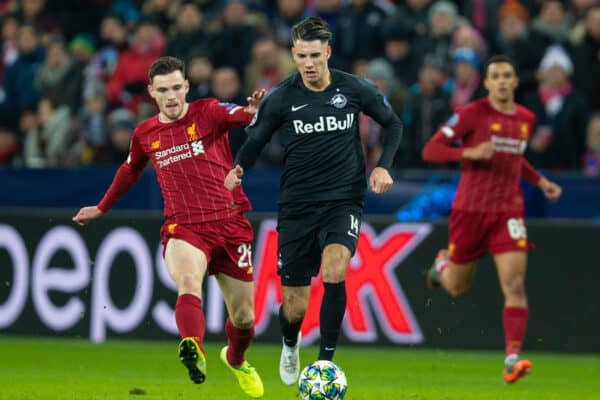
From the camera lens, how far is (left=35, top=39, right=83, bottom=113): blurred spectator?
698 inches

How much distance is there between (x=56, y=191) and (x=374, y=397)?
694 centimetres

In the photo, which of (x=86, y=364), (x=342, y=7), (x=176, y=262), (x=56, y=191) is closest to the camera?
(x=176, y=262)

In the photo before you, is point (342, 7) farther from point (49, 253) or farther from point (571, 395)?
point (571, 395)

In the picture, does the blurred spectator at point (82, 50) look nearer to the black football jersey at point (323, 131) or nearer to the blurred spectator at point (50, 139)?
the blurred spectator at point (50, 139)

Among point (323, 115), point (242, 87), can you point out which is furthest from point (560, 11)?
point (323, 115)

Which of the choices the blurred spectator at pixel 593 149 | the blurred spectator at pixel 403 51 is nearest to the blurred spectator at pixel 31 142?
the blurred spectator at pixel 403 51

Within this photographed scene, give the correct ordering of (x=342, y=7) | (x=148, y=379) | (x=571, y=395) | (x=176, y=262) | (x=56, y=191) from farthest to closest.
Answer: (x=342, y=7)
(x=56, y=191)
(x=148, y=379)
(x=571, y=395)
(x=176, y=262)

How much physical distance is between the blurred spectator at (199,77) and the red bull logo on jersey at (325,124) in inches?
250

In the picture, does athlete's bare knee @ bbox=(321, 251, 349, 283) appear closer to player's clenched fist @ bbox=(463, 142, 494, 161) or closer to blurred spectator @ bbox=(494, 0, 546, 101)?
player's clenched fist @ bbox=(463, 142, 494, 161)

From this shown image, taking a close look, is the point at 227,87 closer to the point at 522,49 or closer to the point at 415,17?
the point at 415,17

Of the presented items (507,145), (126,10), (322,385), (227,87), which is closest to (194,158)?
(322,385)

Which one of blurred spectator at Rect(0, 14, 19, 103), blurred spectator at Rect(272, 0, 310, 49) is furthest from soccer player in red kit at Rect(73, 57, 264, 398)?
blurred spectator at Rect(0, 14, 19, 103)

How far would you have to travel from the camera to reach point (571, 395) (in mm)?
9945

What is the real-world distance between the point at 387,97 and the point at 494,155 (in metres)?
3.77
